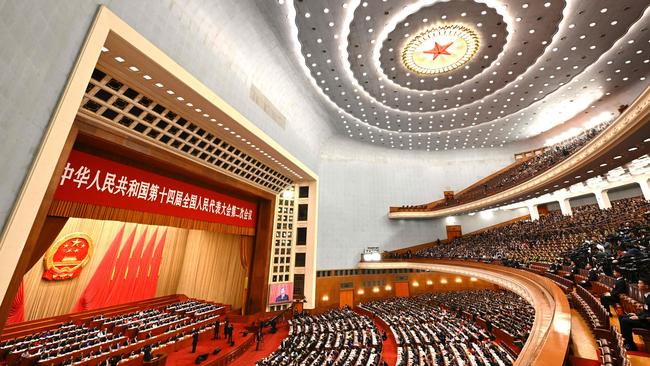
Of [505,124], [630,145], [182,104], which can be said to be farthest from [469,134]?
[182,104]

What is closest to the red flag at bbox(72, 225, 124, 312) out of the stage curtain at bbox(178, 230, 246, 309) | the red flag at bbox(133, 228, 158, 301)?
the red flag at bbox(133, 228, 158, 301)

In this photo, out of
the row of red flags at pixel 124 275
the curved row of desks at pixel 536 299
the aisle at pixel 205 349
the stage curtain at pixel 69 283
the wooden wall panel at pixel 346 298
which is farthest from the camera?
the wooden wall panel at pixel 346 298

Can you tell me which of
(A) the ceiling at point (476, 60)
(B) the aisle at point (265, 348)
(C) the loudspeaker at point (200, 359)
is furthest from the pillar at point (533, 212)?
(C) the loudspeaker at point (200, 359)

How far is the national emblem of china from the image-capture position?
1105 cm

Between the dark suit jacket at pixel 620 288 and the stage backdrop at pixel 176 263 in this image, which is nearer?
the dark suit jacket at pixel 620 288

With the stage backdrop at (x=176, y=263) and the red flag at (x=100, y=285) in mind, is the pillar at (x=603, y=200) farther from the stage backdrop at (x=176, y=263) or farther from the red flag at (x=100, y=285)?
the red flag at (x=100, y=285)

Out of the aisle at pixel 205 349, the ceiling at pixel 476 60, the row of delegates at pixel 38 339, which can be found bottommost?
the aisle at pixel 205 349

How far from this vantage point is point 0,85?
4.09 meters

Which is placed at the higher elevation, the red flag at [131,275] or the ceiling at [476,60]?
the ceiling at [476,60]

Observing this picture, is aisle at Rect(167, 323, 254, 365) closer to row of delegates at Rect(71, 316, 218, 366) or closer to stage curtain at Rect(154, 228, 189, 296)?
row of delegates at Rect(71, 316, 218, 366)

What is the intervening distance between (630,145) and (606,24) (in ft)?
18.5

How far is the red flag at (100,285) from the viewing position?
467 inches

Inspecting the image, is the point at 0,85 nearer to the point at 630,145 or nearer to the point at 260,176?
the point at 260,176

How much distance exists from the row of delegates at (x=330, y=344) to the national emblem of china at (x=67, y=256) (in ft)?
31.9
